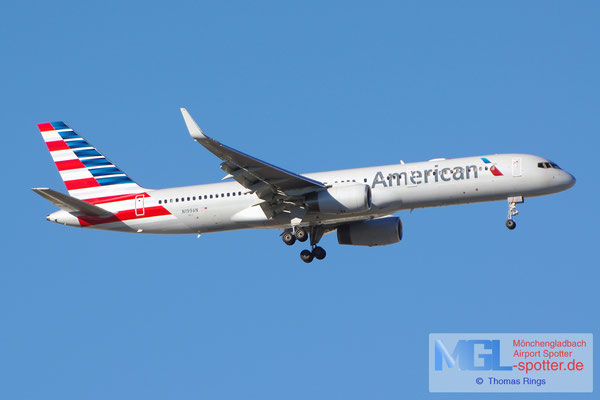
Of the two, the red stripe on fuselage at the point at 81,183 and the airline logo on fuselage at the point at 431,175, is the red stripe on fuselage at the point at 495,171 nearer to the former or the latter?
the airline logo on fuselage at the point at 431,175

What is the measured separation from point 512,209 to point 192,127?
53.4ft

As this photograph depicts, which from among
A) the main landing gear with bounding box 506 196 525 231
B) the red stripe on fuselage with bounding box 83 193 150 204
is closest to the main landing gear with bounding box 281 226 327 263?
the red stripe on fuselage with bounding box 83 193 150 204

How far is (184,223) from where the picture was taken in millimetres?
51375

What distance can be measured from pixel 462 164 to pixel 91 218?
19.1m

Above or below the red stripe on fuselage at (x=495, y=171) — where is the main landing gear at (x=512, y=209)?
below

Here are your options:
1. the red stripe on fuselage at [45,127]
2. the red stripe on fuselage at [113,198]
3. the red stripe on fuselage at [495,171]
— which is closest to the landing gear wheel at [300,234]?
the red stripe on fuselage at [113,198]

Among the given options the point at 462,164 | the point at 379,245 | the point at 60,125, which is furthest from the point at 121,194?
the point at 462,164

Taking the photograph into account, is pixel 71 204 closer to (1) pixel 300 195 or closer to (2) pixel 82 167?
(2) pixel 82 167

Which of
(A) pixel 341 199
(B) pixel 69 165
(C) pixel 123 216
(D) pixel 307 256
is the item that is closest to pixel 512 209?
(A) pixel 341 199

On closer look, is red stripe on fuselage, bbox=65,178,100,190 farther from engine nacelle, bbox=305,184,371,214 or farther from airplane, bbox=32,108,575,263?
engine nacelle, bbox=305,184,371,214

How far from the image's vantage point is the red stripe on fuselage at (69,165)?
54.9m

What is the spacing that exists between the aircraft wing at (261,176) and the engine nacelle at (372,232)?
6.09 m

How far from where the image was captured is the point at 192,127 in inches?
1683

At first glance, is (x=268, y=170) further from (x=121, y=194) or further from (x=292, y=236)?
(x=121, y=194)
